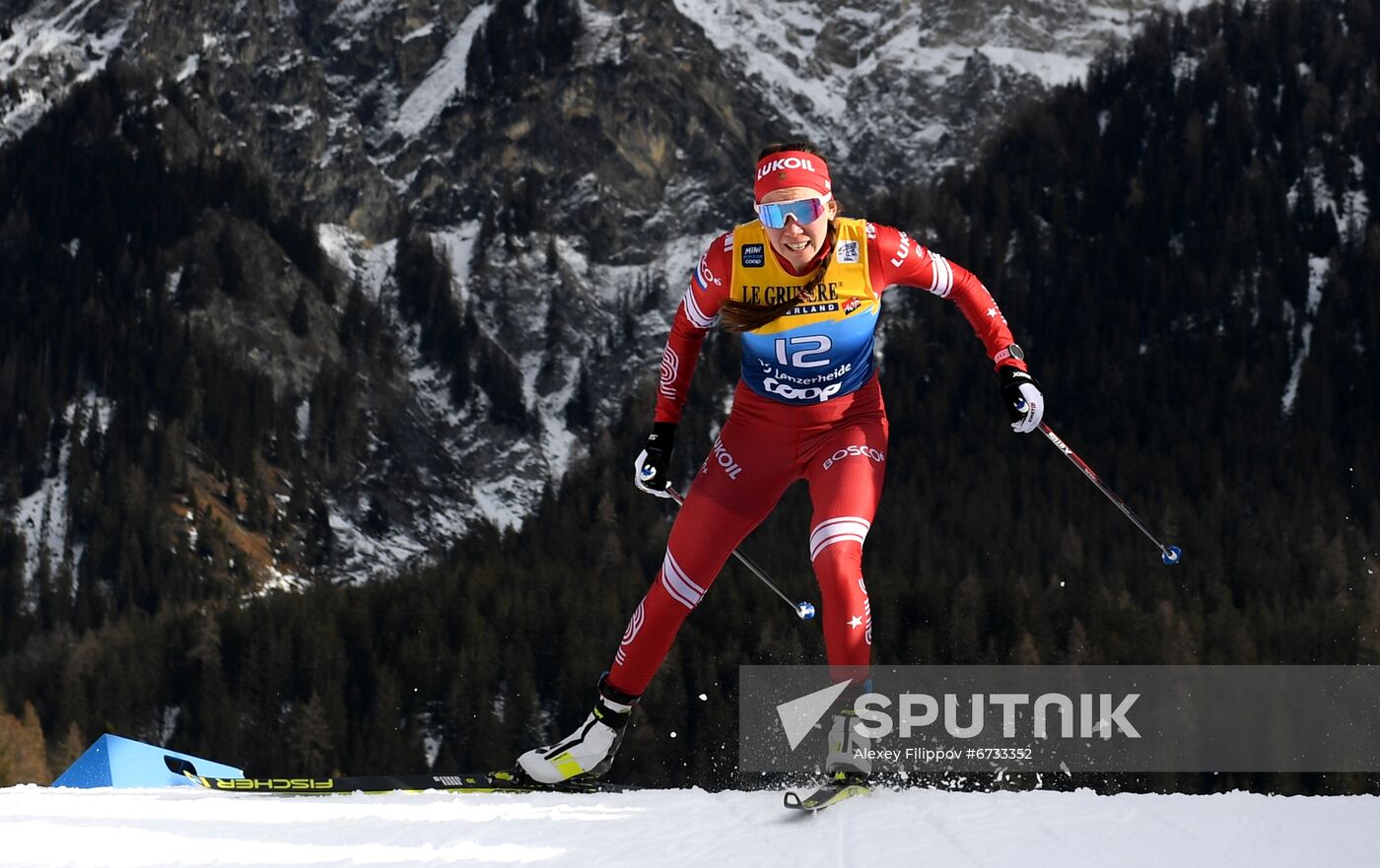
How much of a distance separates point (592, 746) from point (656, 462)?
133 centimetres

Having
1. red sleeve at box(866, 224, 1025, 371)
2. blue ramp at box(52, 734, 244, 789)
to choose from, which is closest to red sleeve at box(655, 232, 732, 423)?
red sleeve at box(866, 224, 1025, 371)

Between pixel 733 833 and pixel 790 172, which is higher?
pixel 790 172

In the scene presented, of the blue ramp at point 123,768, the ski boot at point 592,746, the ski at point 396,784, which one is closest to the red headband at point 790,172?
the ski boot at point 592,746

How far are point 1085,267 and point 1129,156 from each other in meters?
15.3

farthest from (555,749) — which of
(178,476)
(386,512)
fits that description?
(386,512)

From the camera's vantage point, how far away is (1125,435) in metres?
115

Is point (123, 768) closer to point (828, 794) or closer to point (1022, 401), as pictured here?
point (828, 794)

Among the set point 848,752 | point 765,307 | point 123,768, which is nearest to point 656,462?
point 765,307

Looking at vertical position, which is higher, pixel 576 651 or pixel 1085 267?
pixel 1085 267

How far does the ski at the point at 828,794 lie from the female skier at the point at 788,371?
1026mm

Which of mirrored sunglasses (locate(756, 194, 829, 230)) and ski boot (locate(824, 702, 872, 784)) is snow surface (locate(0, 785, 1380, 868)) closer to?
ski boot (locate(824, 702, 872, 784))

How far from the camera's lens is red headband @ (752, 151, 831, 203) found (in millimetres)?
7285

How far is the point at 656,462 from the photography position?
7.71 meters

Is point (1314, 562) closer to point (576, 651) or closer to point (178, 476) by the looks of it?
point (576, 651)
